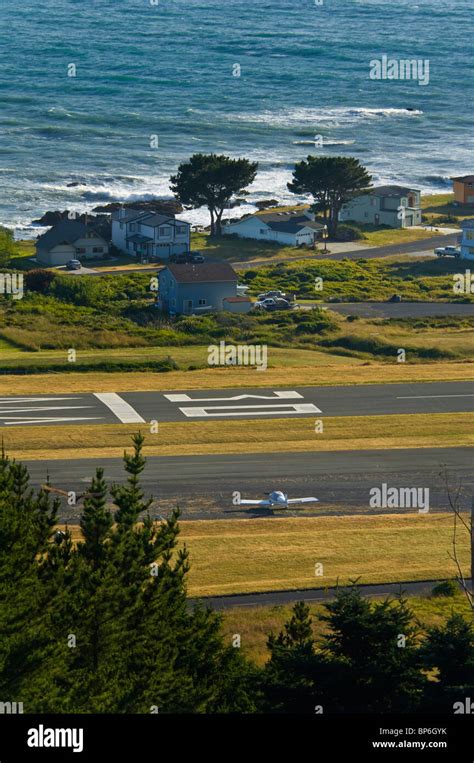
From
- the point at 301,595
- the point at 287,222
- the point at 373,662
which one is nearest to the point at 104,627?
the point at 373,662

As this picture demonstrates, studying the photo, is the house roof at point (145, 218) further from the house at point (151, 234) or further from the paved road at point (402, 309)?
the paved road at point (402, 309)

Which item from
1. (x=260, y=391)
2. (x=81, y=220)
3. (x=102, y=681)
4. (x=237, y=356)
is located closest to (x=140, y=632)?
(x=102, y=681)

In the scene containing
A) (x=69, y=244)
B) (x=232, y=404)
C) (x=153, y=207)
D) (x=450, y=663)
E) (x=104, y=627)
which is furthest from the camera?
(x=153, y=207)

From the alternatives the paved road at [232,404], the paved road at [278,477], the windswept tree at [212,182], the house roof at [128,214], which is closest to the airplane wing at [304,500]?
the paved road at [278,477]

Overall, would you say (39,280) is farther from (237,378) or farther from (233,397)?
(233,397)

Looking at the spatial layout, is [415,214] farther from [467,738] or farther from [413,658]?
[467,738]
